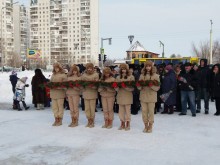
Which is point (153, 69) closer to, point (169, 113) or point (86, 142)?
point (86, 142)

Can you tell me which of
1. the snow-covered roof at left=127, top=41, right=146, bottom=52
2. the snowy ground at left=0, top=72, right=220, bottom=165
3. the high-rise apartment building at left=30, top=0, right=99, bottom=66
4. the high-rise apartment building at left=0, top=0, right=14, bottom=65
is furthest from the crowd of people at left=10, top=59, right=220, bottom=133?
the high-rise apartment building at left=0, top=0, right=14, bottom=65

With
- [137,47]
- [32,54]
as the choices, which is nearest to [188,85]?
[32,54]

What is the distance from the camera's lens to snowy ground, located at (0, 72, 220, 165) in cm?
589

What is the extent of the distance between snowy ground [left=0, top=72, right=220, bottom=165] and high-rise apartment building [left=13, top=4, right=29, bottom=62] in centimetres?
11156

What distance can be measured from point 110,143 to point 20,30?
118 m

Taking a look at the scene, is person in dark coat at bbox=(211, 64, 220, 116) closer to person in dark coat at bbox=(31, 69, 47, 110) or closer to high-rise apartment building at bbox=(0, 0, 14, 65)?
person in dark coat at bbox=(31, 69, 47, 110)

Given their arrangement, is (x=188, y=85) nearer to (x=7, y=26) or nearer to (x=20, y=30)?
(x=7, y=26)

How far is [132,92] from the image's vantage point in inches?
354

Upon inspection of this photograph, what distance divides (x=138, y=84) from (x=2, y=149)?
142 inches

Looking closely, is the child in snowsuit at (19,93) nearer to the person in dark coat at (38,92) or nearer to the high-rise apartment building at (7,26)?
the person in dark coat at (38,92)

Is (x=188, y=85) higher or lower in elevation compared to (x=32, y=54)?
lower

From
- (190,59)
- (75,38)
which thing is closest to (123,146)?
(190,59)

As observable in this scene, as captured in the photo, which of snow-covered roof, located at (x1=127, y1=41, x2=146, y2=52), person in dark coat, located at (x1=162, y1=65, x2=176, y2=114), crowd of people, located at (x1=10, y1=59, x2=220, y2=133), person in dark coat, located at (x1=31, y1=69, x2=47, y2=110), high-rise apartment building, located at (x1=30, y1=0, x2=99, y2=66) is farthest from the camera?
high-rise apartment building, located at (x1=30, y1=0, x2=99, y2=66)

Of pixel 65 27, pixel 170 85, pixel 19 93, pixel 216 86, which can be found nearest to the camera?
pixel 216 86
